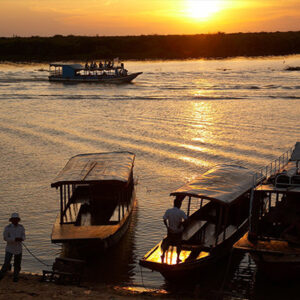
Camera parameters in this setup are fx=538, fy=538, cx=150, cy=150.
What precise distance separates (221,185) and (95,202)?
4.45 meters

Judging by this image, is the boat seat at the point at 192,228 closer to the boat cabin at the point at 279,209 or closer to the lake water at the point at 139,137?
the lake water at the point at 139,137

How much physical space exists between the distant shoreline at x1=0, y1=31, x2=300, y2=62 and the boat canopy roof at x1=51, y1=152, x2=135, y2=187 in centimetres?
8835

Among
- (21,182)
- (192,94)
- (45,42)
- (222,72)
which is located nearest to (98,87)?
(192,94)

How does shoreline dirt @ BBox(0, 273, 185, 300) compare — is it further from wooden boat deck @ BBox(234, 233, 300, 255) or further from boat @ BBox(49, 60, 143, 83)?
boat @ BBox(49, 60, 143, 83)

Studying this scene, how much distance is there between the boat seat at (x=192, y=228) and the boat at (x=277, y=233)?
1784mm

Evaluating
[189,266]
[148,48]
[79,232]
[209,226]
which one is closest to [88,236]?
[79,232]

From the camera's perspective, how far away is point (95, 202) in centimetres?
1636

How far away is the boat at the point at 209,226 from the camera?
39.5 ft

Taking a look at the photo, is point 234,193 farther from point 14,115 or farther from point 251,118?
point 14,115

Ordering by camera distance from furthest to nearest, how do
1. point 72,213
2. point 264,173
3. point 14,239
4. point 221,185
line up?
point 264,173
point 72,213
point 221,185
point 14,239

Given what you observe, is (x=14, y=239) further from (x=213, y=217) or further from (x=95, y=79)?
(x=95, y=79)

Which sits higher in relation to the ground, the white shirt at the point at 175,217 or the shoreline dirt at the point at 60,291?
the white shirt at the point at 175,217

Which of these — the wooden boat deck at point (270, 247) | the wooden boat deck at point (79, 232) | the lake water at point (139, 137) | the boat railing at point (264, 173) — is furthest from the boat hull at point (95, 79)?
the wooden boat deck at point (270, 247)

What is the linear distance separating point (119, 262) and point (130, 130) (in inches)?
708
